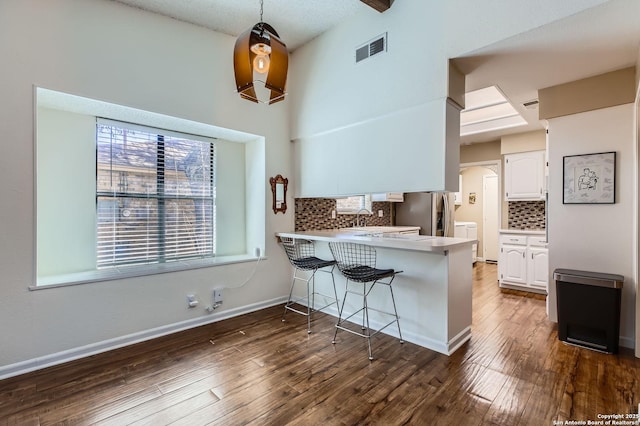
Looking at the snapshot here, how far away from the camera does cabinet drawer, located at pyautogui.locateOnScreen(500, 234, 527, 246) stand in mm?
4746

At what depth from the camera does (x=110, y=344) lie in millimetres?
2816

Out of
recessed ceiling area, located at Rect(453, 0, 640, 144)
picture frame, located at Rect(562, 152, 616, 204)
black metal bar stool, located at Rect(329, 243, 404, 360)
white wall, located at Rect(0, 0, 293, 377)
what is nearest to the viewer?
recessed ceiling area, located at Rect(453, 0, 640, 144)

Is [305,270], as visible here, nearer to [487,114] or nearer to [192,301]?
[192,301]

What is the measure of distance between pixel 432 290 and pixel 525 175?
3438mm

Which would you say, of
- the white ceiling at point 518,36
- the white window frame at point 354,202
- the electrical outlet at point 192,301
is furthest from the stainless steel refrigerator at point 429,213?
the electrical outlet at point 192,301

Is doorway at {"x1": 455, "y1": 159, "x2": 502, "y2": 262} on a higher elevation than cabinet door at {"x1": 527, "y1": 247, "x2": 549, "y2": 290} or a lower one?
higher

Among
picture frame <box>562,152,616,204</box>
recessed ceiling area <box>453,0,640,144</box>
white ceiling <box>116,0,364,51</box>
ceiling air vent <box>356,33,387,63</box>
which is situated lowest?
picture frame <box>562,152,616,204</box>

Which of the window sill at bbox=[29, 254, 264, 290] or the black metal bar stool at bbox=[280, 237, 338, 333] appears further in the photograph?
the black metal bar stool at bbox=[280, 237, 338, 333]

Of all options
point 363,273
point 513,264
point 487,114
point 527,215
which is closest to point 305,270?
point 363,273

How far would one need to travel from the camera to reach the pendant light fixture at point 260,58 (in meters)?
1.96

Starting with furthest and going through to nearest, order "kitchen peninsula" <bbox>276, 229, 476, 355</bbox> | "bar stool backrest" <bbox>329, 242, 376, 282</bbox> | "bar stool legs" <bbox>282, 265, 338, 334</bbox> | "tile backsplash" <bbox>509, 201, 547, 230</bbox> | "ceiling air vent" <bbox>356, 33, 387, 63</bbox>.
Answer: "tile backsplash" <bbox>509, 201, 547, 230</bbox> < "bar stool legs" <bbox>282, 265, 338, 334</bbox> < "bar stool backrest" <bbox>329, 242, 376, 282</bbox> < "ceiling air vent" <bbox>356, 33, 387, 63</bbox> < "kitchen peninsula" <bbox>276, 229, 476, 355</bbox>

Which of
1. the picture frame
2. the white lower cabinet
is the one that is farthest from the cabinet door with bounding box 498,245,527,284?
the picture frame

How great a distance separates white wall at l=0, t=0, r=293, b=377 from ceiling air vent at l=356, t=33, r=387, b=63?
4.61 feet

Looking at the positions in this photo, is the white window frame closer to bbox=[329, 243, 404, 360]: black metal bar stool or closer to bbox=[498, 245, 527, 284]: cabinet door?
bbox=[329, 243, 404, 360]: black metal bar stool
